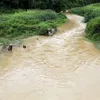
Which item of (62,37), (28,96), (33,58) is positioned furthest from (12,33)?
(28,96)

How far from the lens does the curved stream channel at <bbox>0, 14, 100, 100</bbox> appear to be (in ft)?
30.6

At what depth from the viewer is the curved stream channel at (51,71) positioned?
9.34m

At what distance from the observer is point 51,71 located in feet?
37.8

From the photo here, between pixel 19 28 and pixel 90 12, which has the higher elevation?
pixel 90 12

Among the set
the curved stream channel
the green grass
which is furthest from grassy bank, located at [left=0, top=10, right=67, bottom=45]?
the green grass

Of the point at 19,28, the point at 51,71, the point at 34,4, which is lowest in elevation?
the point at 51,71

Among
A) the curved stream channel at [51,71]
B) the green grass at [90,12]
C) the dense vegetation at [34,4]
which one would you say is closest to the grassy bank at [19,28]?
the curved stream channel at [51,71]

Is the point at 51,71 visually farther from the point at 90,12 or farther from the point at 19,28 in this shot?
the point at 90,12

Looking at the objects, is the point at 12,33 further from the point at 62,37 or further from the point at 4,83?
the point at 4,83

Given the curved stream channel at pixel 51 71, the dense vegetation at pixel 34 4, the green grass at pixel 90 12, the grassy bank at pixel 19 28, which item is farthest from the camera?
the dense vegetation at pixel 34 4

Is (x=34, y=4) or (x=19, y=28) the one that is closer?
(x=19, y=28)

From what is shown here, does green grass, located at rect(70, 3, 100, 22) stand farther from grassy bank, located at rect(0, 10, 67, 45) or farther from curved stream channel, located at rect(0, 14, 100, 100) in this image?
curved stream channel, located at rect(0, 14, 100, 100)

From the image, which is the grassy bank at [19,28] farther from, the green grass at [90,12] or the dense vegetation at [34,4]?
the dense vegetation at [34,4]

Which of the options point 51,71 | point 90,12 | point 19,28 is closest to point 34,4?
point 90,12
